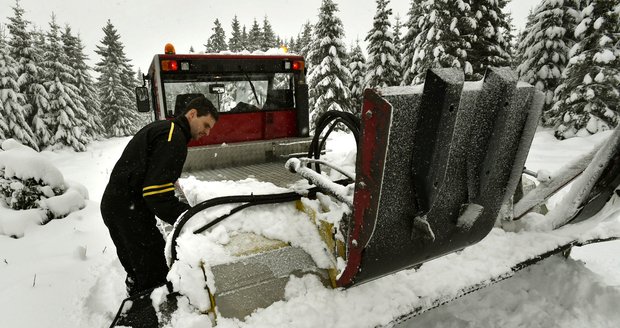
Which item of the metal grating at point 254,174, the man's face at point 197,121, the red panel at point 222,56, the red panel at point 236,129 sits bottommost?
the metal grating at point 254,174

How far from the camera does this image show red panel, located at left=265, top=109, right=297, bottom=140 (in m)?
6.59

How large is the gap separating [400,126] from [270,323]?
1176mm

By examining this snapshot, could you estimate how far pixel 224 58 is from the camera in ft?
18.9

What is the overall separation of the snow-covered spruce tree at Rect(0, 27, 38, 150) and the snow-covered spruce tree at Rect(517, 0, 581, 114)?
3467 centimetres

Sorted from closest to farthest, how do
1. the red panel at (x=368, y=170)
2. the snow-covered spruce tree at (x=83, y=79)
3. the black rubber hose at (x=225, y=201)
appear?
the red panel at (x=368, y=170)
the black rubber hose at (x=225, y=201)
the snow-covered spruce tree at (x=83, y=79)

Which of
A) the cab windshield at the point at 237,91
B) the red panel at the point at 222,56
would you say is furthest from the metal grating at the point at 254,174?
the red panel at the point at 222,56

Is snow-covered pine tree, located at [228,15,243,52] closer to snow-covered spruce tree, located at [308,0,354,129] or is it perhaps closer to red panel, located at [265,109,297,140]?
snow-covered spruce tree, located at [308,0,354,129]

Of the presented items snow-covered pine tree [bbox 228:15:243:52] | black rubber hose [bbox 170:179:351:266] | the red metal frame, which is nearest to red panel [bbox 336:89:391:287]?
black rubber hose [bbox 170:179:351:266]

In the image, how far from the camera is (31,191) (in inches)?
251

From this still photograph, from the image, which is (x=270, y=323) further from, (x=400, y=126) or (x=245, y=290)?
(x=400, y=126)

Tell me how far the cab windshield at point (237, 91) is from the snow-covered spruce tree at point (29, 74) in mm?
25158

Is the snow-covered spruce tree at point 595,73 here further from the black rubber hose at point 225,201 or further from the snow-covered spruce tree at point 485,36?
the black rubber hose at point 225,201

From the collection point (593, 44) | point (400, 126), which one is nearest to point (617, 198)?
point (400, 126)

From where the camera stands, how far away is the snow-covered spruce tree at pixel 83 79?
32.4 m
